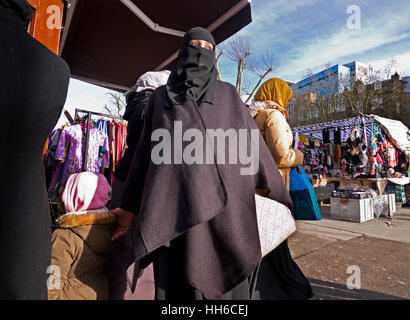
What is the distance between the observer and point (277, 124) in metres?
2.03

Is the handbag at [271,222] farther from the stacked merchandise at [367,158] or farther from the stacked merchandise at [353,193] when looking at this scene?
the stacked merchandise at [367,158]

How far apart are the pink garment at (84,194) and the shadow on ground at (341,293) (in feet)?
7.22

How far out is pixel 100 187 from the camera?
1794mm

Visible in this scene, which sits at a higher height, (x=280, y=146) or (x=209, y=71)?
(x=209, y=71)

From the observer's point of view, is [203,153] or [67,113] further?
[67,113]

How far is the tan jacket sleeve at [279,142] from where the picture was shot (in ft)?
6.52

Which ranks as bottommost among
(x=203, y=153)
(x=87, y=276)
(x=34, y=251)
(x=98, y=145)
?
(x=87, y=276)

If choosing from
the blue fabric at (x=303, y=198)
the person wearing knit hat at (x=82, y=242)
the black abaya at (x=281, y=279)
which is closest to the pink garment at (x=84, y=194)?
the person wearing knit hat at (x=82, y=242)

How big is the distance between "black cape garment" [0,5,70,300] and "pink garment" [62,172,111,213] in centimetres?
88

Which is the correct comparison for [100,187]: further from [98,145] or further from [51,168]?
[51,168]

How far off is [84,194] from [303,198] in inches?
70.4

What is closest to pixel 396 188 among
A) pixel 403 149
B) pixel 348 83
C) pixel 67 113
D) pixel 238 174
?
pixel 403 149

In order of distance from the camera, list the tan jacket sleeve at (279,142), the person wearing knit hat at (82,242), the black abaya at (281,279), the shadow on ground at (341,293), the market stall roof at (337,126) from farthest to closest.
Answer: the market stall roof at (337,126) → the shadow on ground at (341,293) → the tan jacket sleeve at (279,142) → the black abaya at (281,279) → the person wearing knit hat at (82,242)
